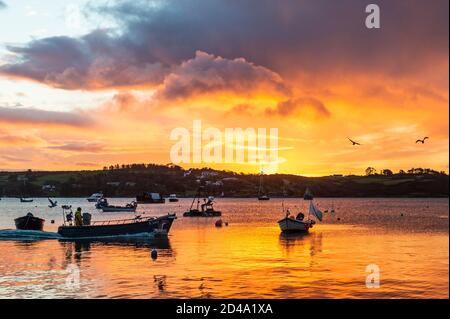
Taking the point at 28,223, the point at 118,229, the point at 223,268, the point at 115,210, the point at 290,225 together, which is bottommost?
the point at 115,210

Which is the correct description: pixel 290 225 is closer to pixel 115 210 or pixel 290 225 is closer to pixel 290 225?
pixel 290 225

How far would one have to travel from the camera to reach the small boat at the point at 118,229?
57.2 m

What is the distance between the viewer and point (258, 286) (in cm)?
3041

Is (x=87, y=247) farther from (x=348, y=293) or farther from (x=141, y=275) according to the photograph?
(x=348, y=293)

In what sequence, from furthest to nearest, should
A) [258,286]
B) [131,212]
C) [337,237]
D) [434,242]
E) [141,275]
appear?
[131,212]
[337,237]
[434,242]
[141,275]
[258,286]

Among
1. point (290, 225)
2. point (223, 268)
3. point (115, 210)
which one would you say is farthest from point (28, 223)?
point (115, 210)

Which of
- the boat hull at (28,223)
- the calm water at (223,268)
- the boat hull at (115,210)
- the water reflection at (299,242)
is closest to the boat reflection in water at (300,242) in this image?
the water reflection at (299,242)

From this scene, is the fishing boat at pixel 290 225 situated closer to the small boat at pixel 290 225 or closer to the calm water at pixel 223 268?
the small boat at pixel 290 225

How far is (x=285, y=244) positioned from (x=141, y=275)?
91.8ft

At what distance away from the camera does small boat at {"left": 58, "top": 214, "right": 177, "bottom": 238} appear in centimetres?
5716

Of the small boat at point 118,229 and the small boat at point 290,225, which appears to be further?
the small boat at point 290,225

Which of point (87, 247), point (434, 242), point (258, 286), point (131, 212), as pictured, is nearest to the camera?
point (258, 286)

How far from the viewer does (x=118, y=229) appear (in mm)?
59344
